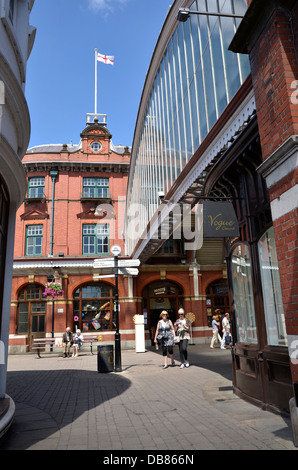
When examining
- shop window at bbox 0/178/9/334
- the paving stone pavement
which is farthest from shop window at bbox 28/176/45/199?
shop window at bbox 0/178/9/334

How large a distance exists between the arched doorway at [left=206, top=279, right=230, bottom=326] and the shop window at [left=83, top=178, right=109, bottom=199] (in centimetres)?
934

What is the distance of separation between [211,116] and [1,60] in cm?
468

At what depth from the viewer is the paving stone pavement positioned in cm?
461

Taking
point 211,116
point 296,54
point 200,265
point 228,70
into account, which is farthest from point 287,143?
point 200,265

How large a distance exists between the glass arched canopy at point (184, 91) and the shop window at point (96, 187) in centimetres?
770

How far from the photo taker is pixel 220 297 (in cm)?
2409

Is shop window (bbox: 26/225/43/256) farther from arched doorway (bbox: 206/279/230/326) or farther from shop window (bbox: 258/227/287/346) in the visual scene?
shop window (bbox: 258/227/287/346)

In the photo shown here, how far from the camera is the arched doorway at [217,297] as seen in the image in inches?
938

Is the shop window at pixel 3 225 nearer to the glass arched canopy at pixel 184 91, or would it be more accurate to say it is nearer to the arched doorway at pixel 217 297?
the glass arched canopy at pixel 184 91

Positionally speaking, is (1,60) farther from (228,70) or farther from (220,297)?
(220,297)

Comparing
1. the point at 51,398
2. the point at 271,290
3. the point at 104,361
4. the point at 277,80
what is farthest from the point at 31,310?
the point at 277,80

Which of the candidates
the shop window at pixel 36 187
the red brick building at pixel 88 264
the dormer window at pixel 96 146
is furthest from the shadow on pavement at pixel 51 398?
the dormer window at pixel 96 146

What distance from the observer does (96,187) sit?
81.4 ft

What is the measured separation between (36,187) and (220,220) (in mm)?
19809
